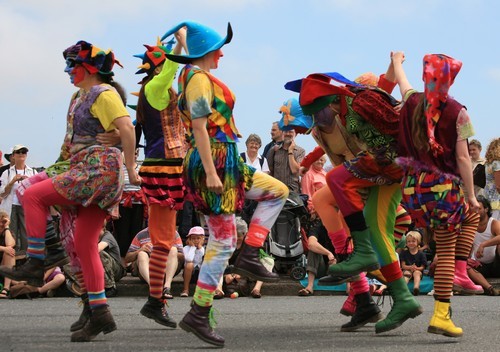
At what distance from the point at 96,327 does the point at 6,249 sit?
195 inches

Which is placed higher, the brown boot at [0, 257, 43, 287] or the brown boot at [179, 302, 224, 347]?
the brown boot at [0, 257, 43, 287]

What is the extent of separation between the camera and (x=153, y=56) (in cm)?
824

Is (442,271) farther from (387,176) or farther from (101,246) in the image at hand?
(101,246)

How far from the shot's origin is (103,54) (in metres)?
7.41

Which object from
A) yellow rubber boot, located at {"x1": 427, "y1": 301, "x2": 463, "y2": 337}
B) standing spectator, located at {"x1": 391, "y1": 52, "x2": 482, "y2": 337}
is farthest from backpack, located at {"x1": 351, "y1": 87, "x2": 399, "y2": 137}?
yellow rubber boot, located at {"x1": 427, "y1": 301, "x2": 463, "y2": 337}

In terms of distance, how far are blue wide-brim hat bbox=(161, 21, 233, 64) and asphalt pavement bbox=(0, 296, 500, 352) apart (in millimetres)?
1905

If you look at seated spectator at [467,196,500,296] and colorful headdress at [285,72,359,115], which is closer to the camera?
colorful headdress at [285,72,359,115]

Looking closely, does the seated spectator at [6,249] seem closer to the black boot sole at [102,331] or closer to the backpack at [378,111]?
the black boot sole at [102,331]

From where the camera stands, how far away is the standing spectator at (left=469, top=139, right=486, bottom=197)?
1319 cm

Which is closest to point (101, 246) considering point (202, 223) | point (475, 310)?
point (202, 223)

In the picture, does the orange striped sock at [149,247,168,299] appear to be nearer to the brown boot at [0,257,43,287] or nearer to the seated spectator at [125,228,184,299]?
the brown boot at [0,257,43,287]

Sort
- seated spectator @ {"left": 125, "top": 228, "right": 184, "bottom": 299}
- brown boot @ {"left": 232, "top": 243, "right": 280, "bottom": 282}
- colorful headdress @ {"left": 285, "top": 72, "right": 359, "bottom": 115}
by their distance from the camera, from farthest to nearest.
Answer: seated spectator @ {"left": 125, "top": 228, "right": 184, "bottom": 299} < colorful headdress @ {"left": 285, "top": 72, "right": 359, "bottom": 115} < brown boot @ {"left": 232, "top": 243, "right": 280, "bottom": 282}

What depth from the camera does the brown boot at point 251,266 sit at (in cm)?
695

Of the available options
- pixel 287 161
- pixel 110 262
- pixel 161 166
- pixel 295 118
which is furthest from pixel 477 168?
pixel 161 166
